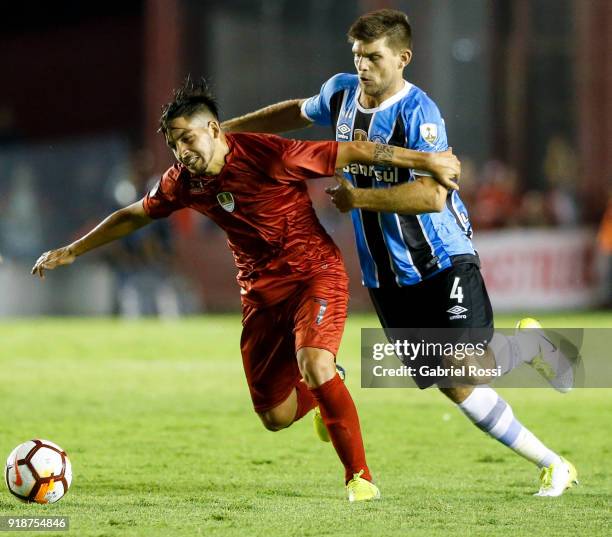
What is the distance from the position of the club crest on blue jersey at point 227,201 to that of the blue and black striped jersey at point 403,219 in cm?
58

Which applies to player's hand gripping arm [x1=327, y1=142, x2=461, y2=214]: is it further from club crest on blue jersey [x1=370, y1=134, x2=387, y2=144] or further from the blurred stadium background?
the blurred stadium background

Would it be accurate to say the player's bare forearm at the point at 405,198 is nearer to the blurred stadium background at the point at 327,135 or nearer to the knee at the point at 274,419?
the knee at the point at 274,419

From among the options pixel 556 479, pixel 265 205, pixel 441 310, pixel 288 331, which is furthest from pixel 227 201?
pixel 556 479

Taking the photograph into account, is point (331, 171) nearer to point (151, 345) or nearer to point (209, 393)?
point (209, 393)

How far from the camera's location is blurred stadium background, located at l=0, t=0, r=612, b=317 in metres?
18.3

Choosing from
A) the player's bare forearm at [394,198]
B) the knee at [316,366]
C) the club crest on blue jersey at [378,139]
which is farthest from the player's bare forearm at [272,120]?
the knee at [316,366]

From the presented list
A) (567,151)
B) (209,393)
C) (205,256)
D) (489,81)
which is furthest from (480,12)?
(209,393)

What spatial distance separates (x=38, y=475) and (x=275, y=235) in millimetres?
1469

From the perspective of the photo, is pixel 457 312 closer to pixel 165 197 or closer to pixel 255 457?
pixel 165 197

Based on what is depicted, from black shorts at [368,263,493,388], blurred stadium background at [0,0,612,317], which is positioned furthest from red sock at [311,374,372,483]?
blurred stadium background at [0,0,612,317]

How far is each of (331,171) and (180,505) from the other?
1557 millimetres

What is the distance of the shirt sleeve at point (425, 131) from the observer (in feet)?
18.1

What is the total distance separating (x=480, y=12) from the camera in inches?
890

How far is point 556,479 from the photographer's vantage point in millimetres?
5504
